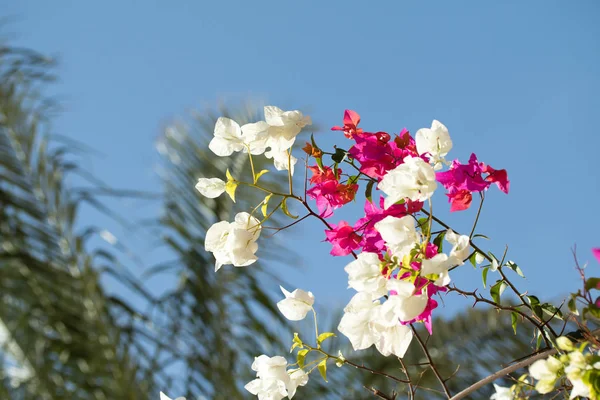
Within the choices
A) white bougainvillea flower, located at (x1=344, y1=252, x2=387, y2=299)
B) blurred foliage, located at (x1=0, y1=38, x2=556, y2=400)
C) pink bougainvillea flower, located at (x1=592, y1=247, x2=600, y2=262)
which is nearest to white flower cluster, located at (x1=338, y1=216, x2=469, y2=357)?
white bougainvillea flower, located at (x1=344, y1=252, x2=387, y2=299)

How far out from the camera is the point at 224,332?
2.26 meters

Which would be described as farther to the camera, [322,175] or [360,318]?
[322,175]

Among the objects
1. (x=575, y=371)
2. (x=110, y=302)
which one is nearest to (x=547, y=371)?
(x=575, y=371)

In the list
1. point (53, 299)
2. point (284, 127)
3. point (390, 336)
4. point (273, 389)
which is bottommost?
point (53, 299)

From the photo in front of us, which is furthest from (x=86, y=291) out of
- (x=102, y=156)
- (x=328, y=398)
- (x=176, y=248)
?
(x=328, y=398)

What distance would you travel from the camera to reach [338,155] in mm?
646

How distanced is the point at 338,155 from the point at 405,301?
0.63 ft

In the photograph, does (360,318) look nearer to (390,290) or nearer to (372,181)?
(390,290)

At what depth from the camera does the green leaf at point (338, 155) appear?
64cm

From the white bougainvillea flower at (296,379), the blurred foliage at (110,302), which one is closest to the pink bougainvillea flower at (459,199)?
the white bougainvillea flower at (296,379)

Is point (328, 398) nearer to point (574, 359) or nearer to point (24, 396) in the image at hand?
point (24, 396)

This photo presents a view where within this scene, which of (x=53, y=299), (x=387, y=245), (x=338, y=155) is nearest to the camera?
(x=387, y=245)

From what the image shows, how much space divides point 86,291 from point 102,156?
1.86 feet

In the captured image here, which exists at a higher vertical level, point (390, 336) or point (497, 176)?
point (497, 176)
